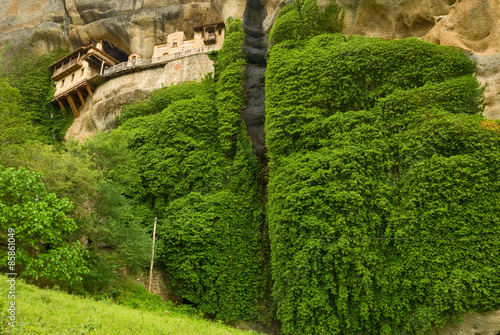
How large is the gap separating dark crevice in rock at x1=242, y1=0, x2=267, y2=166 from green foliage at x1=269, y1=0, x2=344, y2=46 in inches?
107

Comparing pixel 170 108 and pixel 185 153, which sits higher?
pixel 170 108

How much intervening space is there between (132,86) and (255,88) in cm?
1075

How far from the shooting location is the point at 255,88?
2227 centimetres

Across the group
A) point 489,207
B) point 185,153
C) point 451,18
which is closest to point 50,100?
point 185,153

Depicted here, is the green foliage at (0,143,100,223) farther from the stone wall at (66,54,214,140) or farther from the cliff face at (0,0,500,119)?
the cliff face at (0,0,500,119)

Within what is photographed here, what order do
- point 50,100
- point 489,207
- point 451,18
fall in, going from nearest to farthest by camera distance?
point 489,207 < point 451,18 < point 50,100

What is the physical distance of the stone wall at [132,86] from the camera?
26.3m

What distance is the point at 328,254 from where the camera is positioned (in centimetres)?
1400

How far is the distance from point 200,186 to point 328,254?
27.1 feet

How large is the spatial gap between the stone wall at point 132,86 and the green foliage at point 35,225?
1568 centimetres

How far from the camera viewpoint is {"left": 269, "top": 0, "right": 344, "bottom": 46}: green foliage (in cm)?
2059

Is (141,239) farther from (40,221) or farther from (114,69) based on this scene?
(114,69)

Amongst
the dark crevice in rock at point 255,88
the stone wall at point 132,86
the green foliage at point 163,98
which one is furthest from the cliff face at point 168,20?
the green foliage at point 163,98

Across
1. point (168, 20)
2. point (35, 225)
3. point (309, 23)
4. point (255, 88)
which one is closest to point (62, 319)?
point (35, 225)
